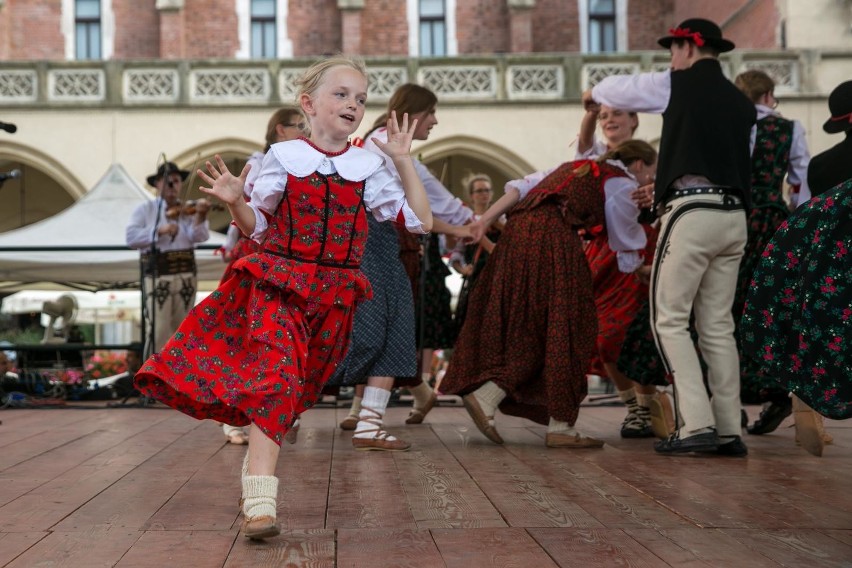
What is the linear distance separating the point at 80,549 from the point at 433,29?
22.2m

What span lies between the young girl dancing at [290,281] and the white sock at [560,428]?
6.59 ft

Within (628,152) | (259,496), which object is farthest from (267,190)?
(628,152)

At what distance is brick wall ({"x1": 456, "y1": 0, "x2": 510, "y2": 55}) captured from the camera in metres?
24.1

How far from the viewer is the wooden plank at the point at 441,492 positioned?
332cm

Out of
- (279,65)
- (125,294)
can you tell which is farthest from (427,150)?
(125,294)

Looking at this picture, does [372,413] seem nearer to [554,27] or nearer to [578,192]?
[578,192]

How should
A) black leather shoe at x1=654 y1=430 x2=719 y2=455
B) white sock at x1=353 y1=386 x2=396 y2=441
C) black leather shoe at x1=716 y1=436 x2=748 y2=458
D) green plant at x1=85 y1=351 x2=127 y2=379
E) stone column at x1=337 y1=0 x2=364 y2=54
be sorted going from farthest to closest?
stone column at x1=337 y1=0 x2=364 y2=54
green plant at x1=85 y1=351 x2=127 y2=379
white sock at x1=353 y1=386 x2=396 y2=441
black leather shoe at x1=716 y1=436 x2=748 y2=458
black leather shoe at x1=654 y1=430 x2=719 y2=455

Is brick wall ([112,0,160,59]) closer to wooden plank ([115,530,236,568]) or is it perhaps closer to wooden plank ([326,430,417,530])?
wooden plank ([326,430,417,530])

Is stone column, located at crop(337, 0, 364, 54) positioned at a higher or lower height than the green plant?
higher

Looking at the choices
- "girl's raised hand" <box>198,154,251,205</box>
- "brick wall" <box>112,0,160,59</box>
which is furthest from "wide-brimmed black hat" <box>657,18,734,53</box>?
"brick wall" <box>112,0,160,59</box>

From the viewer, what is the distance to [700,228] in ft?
16.1

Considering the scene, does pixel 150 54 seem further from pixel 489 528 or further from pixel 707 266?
pixel 489 528

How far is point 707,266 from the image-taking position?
16.5 ft

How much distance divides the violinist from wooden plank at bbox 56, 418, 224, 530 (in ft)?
7.98
